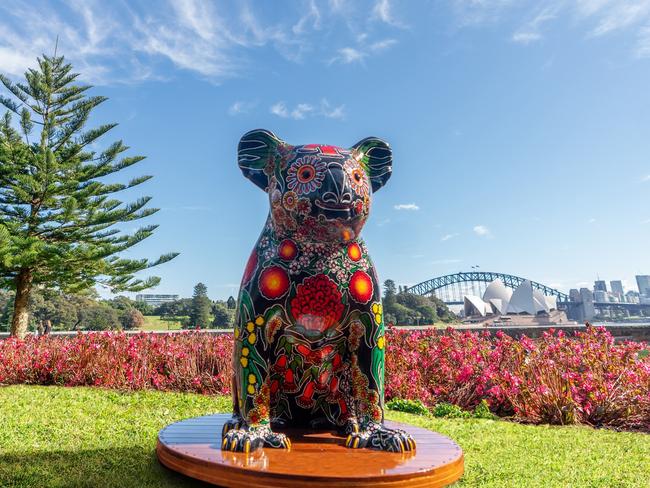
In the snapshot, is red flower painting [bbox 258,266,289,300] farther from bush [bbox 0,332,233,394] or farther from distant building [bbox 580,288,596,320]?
distant building [bbox 580,288,596,320]

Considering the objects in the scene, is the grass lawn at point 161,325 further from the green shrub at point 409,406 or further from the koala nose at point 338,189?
the koala nose at point 338,189

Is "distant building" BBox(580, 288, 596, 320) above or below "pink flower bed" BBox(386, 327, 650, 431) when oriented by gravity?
above

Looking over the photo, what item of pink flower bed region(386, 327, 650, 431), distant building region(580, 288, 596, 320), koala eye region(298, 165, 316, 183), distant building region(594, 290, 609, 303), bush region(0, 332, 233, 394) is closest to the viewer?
koala eye region(298, 165, 316, 183)

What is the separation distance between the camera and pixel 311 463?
1885 millimetres

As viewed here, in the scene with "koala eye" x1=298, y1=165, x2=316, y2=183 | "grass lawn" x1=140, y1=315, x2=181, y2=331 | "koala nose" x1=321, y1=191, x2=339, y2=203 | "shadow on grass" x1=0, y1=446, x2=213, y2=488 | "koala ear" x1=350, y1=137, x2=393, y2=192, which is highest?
"grass lawn" x1=140, y1=315, x2=181, y2=331

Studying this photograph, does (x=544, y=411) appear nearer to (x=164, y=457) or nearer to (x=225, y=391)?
(x=225, y=391)

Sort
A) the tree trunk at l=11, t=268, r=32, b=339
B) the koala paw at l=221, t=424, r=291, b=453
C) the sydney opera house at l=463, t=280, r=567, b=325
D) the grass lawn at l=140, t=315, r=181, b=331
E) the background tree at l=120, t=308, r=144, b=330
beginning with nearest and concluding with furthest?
the koala paw at l=221, t=424, r=291, b=453
the tree trunk at l=11, t=268, r=32, b=339
the grass lawn at l=140, t=315, r=181, b=331
the background tree at l=120, t=308, r=144, b=330
the sydney opera house at l=463, t=280, r=567, b=325

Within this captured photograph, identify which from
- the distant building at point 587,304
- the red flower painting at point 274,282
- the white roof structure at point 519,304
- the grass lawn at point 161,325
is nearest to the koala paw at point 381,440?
the red flower painting at point 274,282

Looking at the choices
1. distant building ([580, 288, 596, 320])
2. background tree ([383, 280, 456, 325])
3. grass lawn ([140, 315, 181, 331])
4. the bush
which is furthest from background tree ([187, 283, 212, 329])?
distant building ([580, 288, 596, 320])

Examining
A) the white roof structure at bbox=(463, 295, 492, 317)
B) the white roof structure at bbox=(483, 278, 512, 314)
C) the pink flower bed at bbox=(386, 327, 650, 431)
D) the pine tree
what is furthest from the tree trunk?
the white roof structure at bbox=(483, 278, 512, 314)

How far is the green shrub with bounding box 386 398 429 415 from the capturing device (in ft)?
16.8

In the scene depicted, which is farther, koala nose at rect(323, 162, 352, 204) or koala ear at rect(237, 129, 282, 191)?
koala ear at rect(237, 129, 282, 191)

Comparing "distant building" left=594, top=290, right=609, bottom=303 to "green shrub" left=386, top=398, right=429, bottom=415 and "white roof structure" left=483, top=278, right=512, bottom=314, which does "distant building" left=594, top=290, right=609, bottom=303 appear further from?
"green shrub" left=386, top=398, right=429, bottom=415

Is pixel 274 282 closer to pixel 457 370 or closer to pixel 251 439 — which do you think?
pixel 251 439
